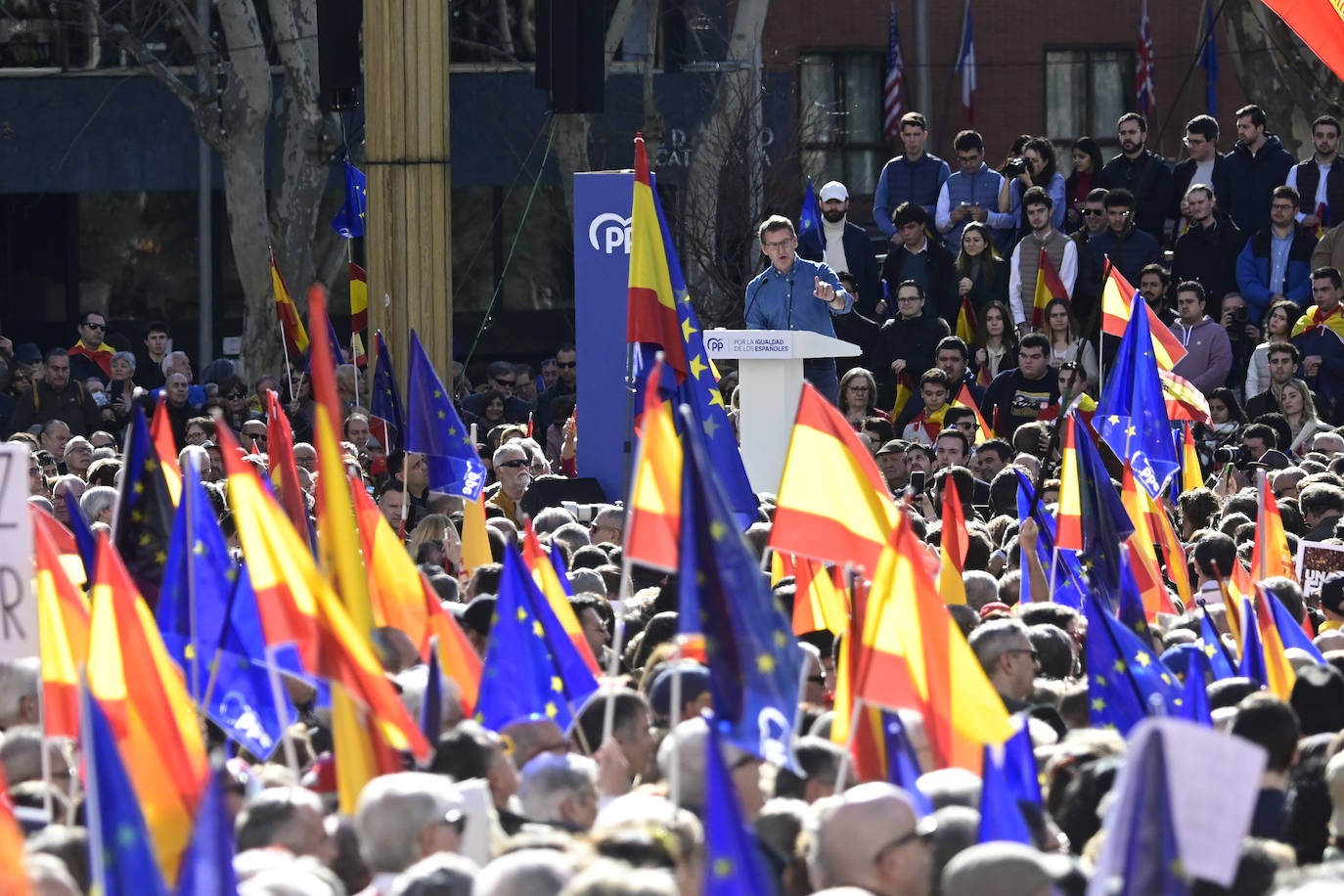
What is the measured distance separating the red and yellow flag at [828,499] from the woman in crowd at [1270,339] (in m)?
8.10

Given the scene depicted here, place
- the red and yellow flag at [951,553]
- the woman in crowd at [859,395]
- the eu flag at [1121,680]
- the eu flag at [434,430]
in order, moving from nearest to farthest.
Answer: the eu flag at [1121,680]
the red and yellow flag at [951,553]
the eu flag at [434,430]
the woman in crowd at [859,395]

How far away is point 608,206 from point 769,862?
28.4 ft

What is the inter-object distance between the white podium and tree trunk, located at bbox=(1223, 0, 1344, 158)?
11404 millimetres

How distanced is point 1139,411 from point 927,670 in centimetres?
540

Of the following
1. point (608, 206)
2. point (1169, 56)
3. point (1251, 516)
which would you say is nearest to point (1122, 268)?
point (608, 206)

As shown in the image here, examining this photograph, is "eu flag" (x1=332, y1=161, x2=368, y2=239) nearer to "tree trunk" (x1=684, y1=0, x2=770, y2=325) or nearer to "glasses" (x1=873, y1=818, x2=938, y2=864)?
"tree trunk" (x1=684, y1=0, x2=770, y2=325)

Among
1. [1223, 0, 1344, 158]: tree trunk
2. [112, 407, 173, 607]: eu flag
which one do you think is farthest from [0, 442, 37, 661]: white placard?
[1223, 0, 1344, 158]: tree trunk

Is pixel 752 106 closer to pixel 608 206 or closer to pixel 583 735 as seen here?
pixel 608 206

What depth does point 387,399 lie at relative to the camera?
15.0 meters

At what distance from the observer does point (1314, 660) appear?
23.1ft

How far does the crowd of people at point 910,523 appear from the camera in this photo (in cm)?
485

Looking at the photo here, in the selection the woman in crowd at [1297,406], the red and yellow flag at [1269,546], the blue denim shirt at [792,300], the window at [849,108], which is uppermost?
the window at [849,108]

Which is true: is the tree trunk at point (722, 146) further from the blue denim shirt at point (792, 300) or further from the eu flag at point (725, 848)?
the eu flag at point (725, 848)

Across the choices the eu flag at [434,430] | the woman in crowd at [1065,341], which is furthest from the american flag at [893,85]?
the eu flag at [434,430]
